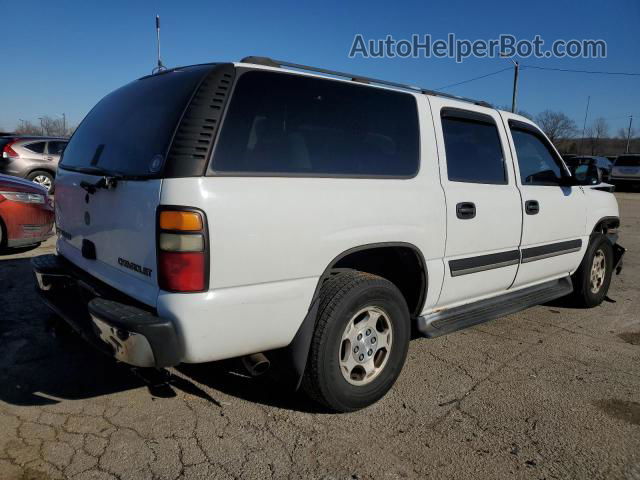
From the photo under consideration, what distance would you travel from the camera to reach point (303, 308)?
99.3 inches

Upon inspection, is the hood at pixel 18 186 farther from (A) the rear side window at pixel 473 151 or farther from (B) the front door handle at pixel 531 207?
(B) the front door handle at pixel 531 207

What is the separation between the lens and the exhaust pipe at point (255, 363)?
2539 mm

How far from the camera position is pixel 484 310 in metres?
3.61

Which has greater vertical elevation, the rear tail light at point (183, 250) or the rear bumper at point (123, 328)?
the rear tail light at point (183, 250)

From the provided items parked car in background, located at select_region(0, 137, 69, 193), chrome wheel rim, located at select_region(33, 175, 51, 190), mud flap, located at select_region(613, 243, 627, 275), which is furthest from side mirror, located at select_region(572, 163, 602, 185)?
chrome wheel rim, located at select_region(33, 175, 51, 190)

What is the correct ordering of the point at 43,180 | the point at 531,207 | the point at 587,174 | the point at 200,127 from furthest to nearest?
the point at 43,180
the point at 587,174
the point at 531,207
the point at 200,127

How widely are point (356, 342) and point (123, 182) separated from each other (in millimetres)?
1508

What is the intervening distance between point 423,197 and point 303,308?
1085 millimetres

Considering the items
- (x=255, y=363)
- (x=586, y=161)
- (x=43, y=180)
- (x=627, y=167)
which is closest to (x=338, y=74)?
(x=255, y=363)

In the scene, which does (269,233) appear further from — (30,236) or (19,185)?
(19,185)

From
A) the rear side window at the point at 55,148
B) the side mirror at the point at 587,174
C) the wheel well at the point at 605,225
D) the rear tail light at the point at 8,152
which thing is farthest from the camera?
the rear side window at the point at 55,148

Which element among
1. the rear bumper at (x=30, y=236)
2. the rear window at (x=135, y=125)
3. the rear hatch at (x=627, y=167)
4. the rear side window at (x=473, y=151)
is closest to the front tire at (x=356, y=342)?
the rear side window at (x=473, y=151)

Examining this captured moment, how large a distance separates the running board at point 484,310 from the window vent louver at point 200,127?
1.81 m

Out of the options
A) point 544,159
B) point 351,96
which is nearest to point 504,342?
point 544,159
